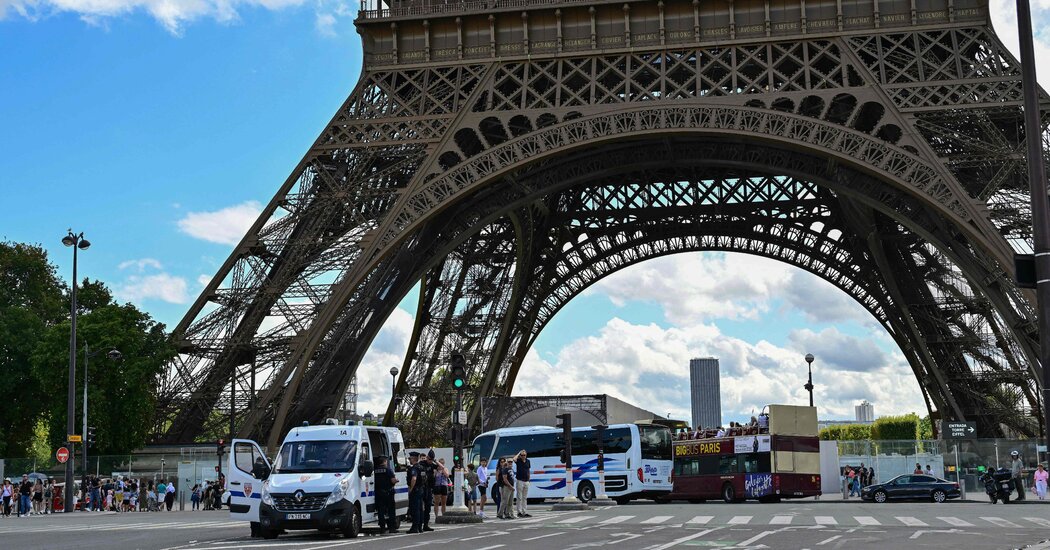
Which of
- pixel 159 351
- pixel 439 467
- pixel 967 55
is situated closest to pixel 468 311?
pixel 159 351

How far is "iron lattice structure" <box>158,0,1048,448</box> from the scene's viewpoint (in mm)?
38750

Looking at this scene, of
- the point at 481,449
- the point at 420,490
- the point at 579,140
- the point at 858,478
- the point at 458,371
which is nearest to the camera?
the point at 420,490

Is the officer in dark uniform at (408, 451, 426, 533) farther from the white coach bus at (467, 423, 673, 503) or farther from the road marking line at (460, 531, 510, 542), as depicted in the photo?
the white coach bus at (467, 423, 673, 503)

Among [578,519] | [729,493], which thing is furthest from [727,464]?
[578,519]

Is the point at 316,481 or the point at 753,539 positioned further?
the point at 316,481

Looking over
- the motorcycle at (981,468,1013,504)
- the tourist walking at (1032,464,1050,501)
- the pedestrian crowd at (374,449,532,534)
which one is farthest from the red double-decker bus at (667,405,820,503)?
the pedestrian crowd at (374,449,532,534)

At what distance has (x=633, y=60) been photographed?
4316 cm

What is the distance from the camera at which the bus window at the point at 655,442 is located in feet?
136

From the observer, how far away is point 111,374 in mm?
49594

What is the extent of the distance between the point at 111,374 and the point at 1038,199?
4216cm

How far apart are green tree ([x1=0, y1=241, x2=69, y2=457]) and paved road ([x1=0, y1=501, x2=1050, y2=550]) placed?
26.2m

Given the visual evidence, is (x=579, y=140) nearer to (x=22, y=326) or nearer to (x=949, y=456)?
(x=949, y=456)

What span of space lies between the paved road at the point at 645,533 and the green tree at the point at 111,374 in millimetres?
17042

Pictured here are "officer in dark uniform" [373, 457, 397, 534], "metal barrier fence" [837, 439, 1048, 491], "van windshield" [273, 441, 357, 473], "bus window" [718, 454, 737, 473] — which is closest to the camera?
"van windshield" [273, 441, 357, 473]
